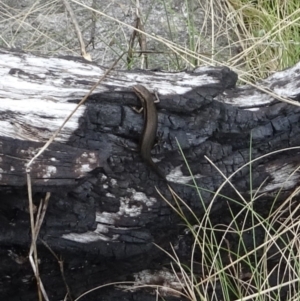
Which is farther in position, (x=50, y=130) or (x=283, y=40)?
(x=283, y=40)

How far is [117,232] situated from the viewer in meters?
1.82

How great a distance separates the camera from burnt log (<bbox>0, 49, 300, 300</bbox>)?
5.54ft

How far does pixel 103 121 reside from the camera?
179cm

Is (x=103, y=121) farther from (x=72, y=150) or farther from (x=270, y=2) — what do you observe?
(x=270, y=2)

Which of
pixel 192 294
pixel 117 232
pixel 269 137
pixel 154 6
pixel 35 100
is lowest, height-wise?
pixel 192 294

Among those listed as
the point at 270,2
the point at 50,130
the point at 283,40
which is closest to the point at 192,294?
the point at 50,130

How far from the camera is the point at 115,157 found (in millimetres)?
1810

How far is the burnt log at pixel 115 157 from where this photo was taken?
1.69 meters

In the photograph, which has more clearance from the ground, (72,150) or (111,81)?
(111,81)

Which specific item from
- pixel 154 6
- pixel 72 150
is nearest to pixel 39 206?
pixel 72 150

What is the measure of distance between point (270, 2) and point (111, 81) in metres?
1.78

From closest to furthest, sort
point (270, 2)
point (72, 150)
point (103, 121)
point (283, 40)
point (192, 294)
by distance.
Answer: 1. point (72, 150)
2. point (103, 121)
3. point (192, 294)
4. point (283, 40)
5. point (270, 2)

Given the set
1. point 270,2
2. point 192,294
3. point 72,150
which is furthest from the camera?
point 270,2

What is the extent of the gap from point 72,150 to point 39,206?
184 mm
